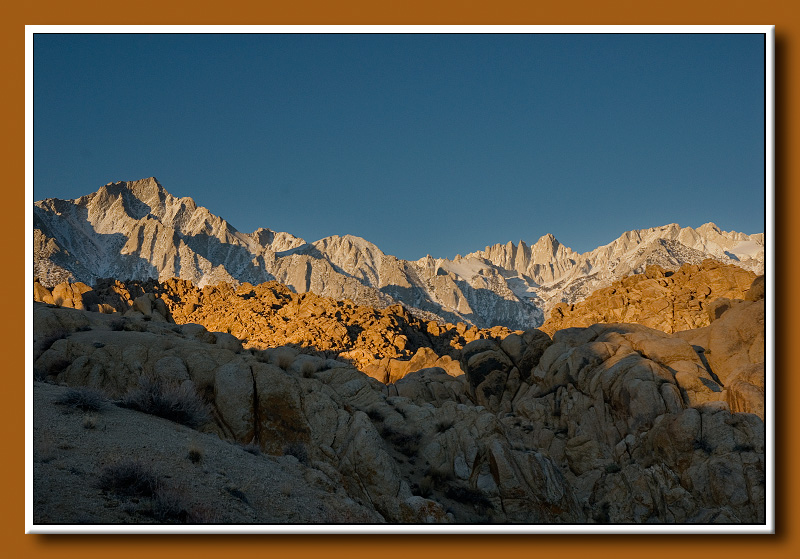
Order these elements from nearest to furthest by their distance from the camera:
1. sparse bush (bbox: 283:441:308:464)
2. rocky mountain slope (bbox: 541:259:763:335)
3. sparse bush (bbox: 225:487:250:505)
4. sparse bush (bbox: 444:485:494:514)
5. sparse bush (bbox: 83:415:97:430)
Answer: sparse bush (bbox: 225:487:250:505), sparse bush (bbox: 83:415:97:430), sparse bush (bbox: 283:441:308:464), sparse bush (bbox: 444:485:494:514), rocky mountain slope (bbox: 541:259:763:335)

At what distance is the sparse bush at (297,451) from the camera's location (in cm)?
1493

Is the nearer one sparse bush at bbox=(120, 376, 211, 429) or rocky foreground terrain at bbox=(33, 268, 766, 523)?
rocky foreground terrain at bbox=(33, 268, 766, 523)

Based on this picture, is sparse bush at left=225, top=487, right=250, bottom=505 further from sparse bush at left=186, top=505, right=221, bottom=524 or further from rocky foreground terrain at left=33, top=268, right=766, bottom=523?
sparse bush at left=186, top=505, right=221, bottom=524

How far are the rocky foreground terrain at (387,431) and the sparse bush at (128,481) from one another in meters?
0.03

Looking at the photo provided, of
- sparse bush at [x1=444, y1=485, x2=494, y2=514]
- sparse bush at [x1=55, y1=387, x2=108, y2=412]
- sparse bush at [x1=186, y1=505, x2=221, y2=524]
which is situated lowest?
sparse bush at [x1=444, y1=485, x2=494, y2=514]

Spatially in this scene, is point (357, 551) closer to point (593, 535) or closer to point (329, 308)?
point (593, 535)

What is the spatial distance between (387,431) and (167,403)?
9.69 metres

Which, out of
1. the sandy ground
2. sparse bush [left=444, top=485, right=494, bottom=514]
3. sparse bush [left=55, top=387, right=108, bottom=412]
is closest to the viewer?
the sandy ground

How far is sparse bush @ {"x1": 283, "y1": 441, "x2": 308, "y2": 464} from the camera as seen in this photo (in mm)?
14934

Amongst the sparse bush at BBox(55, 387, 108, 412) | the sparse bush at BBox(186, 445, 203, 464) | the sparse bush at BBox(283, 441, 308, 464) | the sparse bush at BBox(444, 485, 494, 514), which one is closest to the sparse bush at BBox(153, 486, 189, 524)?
the sparse bush at BBox(186, 445, 203, 464)

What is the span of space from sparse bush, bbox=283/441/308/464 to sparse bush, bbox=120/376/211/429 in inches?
99.9

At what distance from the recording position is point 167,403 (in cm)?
1384

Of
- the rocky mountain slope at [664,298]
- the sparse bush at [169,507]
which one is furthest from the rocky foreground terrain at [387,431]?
the rocky mountain slope at [664,298]

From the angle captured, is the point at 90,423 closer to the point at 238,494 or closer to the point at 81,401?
the point at 81,401
